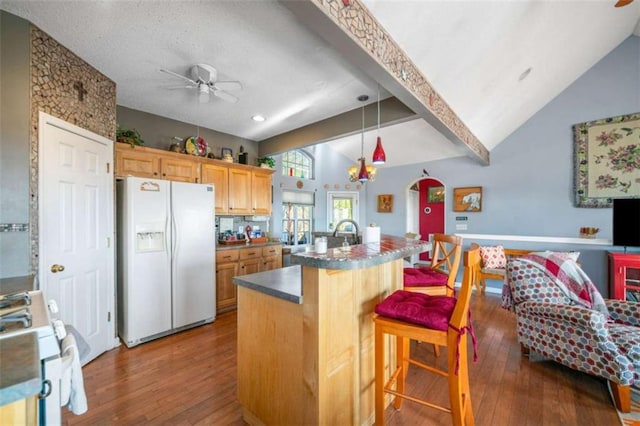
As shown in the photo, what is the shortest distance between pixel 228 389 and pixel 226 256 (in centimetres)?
192

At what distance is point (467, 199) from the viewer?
17.8 ft

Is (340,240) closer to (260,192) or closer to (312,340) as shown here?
(260,192)

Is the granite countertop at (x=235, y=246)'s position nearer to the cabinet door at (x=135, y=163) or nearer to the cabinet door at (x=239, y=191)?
the cabinet door at (x=239, y=191)

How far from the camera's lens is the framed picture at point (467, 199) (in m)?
5.33

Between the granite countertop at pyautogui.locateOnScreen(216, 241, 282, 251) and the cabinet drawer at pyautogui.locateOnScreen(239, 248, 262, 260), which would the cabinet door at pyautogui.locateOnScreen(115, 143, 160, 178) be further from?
the cabinet drawer at pyautogui.locateOnScreen(239, 248, 262, 260)

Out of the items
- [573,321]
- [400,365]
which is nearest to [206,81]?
[400,365]

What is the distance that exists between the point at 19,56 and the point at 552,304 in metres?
4.43

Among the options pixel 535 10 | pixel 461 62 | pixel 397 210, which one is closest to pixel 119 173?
pixel 461 62

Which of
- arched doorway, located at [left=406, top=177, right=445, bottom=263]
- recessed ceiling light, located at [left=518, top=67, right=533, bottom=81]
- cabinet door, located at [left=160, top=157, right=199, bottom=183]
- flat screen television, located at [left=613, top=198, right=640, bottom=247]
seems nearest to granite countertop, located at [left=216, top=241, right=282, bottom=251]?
cabinet door, located at [left=160, top=157, right=199, bottom=183]

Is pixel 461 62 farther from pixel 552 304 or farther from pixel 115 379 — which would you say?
pixel 115 379

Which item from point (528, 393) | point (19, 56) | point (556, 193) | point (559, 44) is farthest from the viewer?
point (556, 193)

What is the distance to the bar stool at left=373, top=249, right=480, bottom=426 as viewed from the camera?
1382 mm

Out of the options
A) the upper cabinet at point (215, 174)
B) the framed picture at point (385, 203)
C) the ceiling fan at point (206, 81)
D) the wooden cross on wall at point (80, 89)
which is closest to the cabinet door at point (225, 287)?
the upper cabinet at point (215, 174)

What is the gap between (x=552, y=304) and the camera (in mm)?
2242
